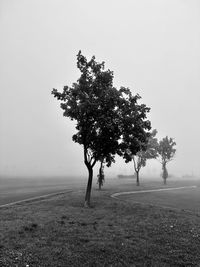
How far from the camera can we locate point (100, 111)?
1126 inches

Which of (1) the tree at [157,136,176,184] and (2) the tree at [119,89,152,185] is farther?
(1) the tree at [157,136,176,184]

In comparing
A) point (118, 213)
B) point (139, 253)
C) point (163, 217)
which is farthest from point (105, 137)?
point (139, 253)

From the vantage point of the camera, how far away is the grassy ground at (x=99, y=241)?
12062 mm

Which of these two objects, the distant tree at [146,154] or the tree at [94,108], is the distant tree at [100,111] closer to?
the tree at [94,108]

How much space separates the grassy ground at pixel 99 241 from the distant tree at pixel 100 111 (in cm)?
950

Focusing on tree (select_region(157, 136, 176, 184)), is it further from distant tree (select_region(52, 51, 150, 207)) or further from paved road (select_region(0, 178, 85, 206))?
distant tree (select_region(52, 51, 150, 207))

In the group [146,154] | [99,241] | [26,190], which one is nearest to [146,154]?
[146,154]

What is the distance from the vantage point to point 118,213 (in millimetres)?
25391

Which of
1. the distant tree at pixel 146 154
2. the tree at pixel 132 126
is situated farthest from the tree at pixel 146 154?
the tree at pixel 132 126

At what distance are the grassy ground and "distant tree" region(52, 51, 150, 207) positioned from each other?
950cm

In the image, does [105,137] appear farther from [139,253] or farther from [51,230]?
[139,253]

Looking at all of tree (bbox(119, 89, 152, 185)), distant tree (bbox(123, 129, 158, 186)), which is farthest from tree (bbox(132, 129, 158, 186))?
tree (bbox(119, 89, 152, 185))

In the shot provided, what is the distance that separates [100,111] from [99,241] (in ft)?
54.1

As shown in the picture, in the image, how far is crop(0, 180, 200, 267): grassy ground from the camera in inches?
475
